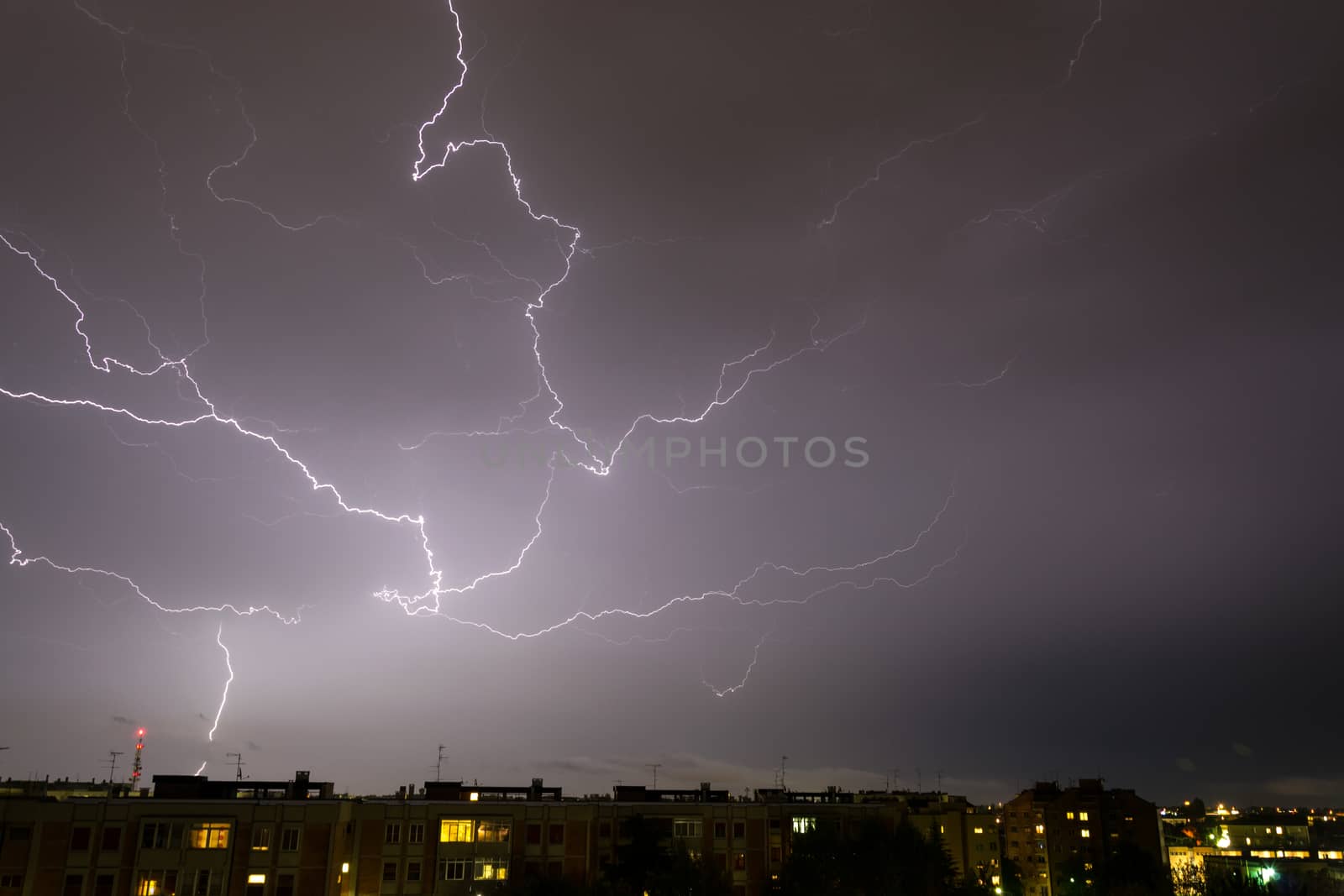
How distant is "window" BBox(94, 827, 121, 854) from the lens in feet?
79.8

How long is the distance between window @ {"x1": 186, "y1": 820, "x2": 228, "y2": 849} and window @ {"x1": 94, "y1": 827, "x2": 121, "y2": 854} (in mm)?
1608

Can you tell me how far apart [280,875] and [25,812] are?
6398 millimetres

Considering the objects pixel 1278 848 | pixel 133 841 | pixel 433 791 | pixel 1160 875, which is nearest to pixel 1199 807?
pixel 1278 848

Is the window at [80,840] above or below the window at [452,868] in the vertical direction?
above

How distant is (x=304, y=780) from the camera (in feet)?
97.1

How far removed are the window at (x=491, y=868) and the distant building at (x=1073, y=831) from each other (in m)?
43.4

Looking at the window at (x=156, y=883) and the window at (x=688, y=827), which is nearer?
the window at (x=156, y=883)

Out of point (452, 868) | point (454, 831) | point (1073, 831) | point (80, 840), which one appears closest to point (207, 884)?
point (80, 840)

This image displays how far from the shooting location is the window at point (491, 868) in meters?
28.2

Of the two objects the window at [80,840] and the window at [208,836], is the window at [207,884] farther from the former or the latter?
the window at [80,840]

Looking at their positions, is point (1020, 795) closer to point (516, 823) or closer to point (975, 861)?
point (975, 861)

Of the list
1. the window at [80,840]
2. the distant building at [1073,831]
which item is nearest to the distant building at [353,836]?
the window at [80,840]

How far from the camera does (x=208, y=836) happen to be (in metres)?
25.3

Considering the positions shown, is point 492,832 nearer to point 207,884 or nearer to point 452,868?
point 452,868
